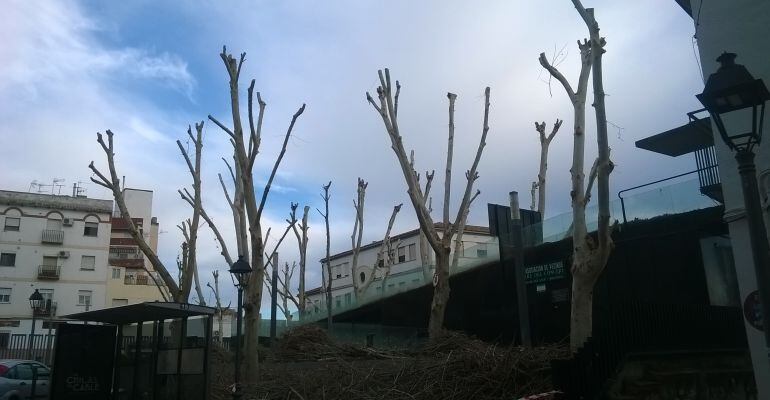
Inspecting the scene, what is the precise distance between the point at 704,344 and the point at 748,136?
6.96m

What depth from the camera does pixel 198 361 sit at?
37.0 ft

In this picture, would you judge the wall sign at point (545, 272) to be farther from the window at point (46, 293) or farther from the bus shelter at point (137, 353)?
the window at point (46, 293)

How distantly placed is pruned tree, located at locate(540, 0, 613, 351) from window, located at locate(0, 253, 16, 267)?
4688 centimetres

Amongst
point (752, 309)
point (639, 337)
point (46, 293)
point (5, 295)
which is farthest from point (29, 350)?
point (46, 293)

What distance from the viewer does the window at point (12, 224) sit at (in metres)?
48.2

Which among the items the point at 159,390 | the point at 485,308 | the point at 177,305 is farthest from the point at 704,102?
the point at 485,308

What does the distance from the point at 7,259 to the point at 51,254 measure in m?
2.99

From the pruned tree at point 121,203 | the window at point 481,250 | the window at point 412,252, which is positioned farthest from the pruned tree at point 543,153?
the window at point 412,252

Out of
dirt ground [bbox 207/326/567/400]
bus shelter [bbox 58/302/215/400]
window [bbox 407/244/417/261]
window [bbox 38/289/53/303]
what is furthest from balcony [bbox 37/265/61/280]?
bus shelter [bbox 58/302/215/400]

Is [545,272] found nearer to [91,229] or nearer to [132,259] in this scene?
[91,229]

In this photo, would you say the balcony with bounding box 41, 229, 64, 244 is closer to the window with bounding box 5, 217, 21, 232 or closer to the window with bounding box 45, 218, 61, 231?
the window with bounding box 45, 218, 61, 231

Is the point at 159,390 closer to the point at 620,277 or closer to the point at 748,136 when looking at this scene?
the point at 748,136

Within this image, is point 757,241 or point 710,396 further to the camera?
point 710,396

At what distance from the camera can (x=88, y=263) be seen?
1998 inches
